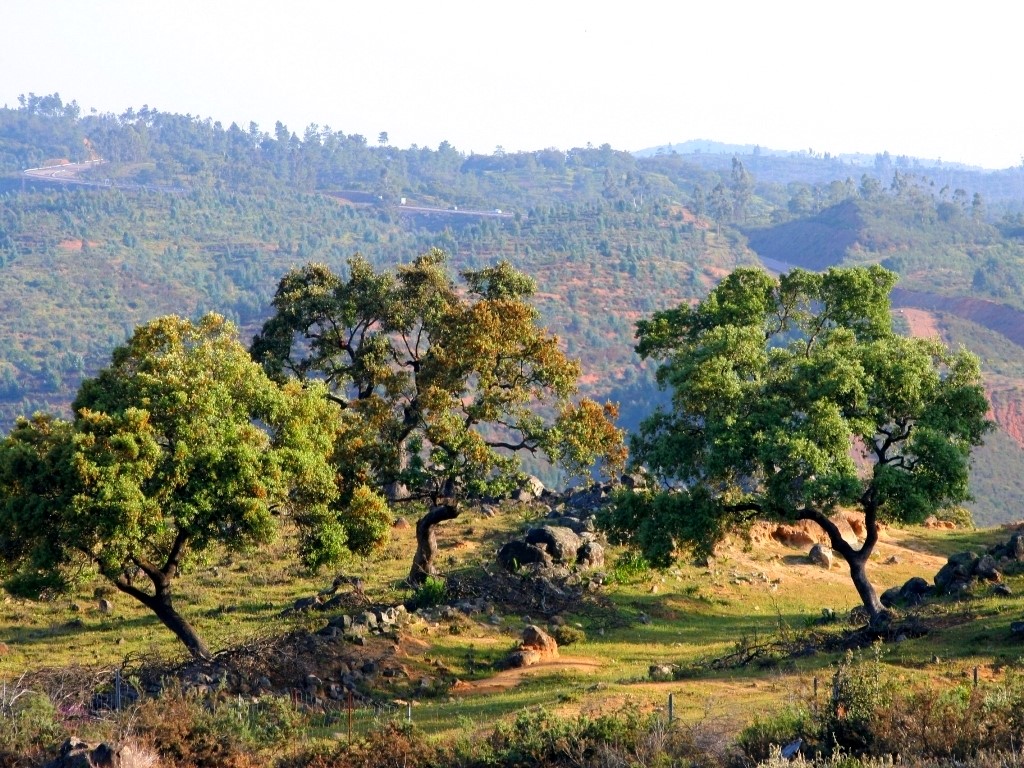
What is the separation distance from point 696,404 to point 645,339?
14.8 metres

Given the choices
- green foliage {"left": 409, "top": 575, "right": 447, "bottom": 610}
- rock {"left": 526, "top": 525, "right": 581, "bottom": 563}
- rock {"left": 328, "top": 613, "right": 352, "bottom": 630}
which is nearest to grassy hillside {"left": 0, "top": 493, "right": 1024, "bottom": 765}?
green foliage {"left": 409, "top": 575, "right": 447, "bottom": 610}

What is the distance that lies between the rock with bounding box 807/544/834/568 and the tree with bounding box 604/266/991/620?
974 centimetres

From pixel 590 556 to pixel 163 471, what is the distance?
14.0 metres

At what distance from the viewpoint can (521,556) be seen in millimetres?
32594

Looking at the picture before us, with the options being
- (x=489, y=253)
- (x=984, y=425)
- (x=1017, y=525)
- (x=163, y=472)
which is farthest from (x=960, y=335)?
(x=163, y=472)

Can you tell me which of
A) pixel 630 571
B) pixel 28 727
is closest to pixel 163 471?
pixel 28 727

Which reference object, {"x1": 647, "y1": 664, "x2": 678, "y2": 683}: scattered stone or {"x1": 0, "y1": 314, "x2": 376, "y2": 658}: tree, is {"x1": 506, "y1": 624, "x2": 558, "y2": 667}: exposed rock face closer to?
{"x1": 647, "y1": 664, "x2": 678, "y2": 683}: scattered stone

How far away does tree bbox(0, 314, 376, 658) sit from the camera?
22359 mm

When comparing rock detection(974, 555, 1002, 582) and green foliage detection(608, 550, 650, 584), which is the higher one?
rock detection(974, 555, 1002, 582)

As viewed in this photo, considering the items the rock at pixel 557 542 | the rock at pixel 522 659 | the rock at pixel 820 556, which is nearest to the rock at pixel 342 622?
A: the rock at pixel 522 659

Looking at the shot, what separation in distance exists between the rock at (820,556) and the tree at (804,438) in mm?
9742

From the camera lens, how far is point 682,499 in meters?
25.2

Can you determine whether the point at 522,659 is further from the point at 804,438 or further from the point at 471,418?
the point at 804,438

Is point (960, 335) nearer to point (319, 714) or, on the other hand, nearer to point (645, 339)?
point (645, 339)
